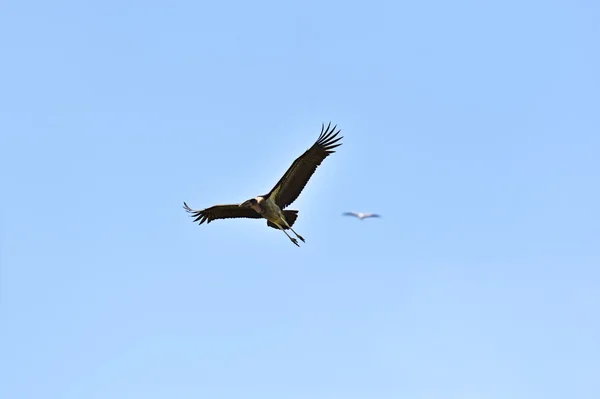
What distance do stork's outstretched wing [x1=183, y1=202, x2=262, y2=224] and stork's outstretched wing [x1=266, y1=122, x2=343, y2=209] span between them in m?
1.85

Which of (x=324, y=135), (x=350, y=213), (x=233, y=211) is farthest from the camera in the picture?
(x=350, y=213)

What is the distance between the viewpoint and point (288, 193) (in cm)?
4094

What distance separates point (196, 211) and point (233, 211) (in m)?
1.38

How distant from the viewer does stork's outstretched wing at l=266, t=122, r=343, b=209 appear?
1564 inches

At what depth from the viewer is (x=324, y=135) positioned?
39.7m

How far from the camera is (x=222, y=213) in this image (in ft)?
143

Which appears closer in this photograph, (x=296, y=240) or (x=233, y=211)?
(x=296, y=240)

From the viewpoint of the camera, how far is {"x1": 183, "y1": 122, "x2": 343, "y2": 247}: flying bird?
130 ft

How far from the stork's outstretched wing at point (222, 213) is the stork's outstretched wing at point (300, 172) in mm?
1850

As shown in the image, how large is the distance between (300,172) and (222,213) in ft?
15.5

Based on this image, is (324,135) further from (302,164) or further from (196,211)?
(196,211)

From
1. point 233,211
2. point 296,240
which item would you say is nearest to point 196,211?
point 233,211

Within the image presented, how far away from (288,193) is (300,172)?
1112 mm

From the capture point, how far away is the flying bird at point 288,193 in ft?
130
